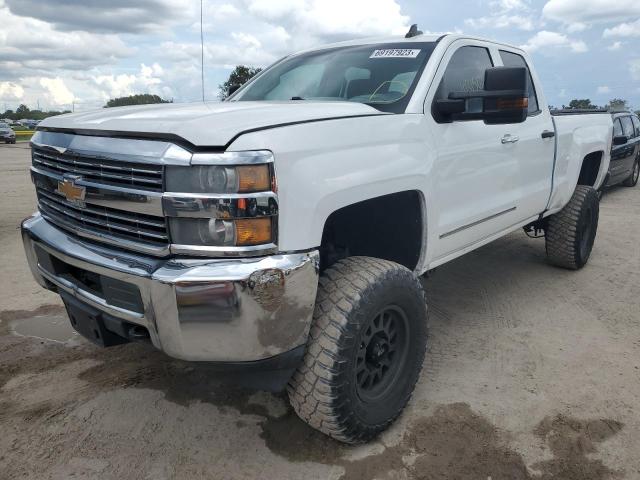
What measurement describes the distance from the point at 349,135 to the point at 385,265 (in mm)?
622

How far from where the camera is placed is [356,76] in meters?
3.27

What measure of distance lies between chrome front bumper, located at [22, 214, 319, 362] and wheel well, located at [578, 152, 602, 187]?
14.5ft

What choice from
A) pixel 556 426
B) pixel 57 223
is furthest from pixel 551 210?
pixel 57 223

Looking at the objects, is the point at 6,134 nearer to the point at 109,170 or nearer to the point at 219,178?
the point at 109,170

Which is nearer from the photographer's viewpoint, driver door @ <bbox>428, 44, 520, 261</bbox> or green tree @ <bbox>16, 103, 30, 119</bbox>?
driver door @ <bbox>428, 44, 520, 261</bbox>

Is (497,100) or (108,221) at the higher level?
(497,100)

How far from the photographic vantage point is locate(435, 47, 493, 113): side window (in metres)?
3.18

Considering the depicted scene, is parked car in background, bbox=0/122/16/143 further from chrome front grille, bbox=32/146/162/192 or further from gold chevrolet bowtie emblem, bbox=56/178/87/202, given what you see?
gold chevrolet bowtie emblem, bbox=56/178/87/202

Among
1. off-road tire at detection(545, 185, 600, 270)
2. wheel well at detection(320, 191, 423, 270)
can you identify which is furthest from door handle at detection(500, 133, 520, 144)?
off-road tire at detection(545, 185, 600, 270)

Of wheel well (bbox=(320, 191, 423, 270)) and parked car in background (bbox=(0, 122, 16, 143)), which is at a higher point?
wheel well (bbox=(320, 191, 423, 270))

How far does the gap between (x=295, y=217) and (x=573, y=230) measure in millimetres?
3732

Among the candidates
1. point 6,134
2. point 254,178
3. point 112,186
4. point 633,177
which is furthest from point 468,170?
point 6,134

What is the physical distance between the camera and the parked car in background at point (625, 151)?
984cm

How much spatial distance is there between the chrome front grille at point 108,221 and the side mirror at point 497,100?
168 cm
